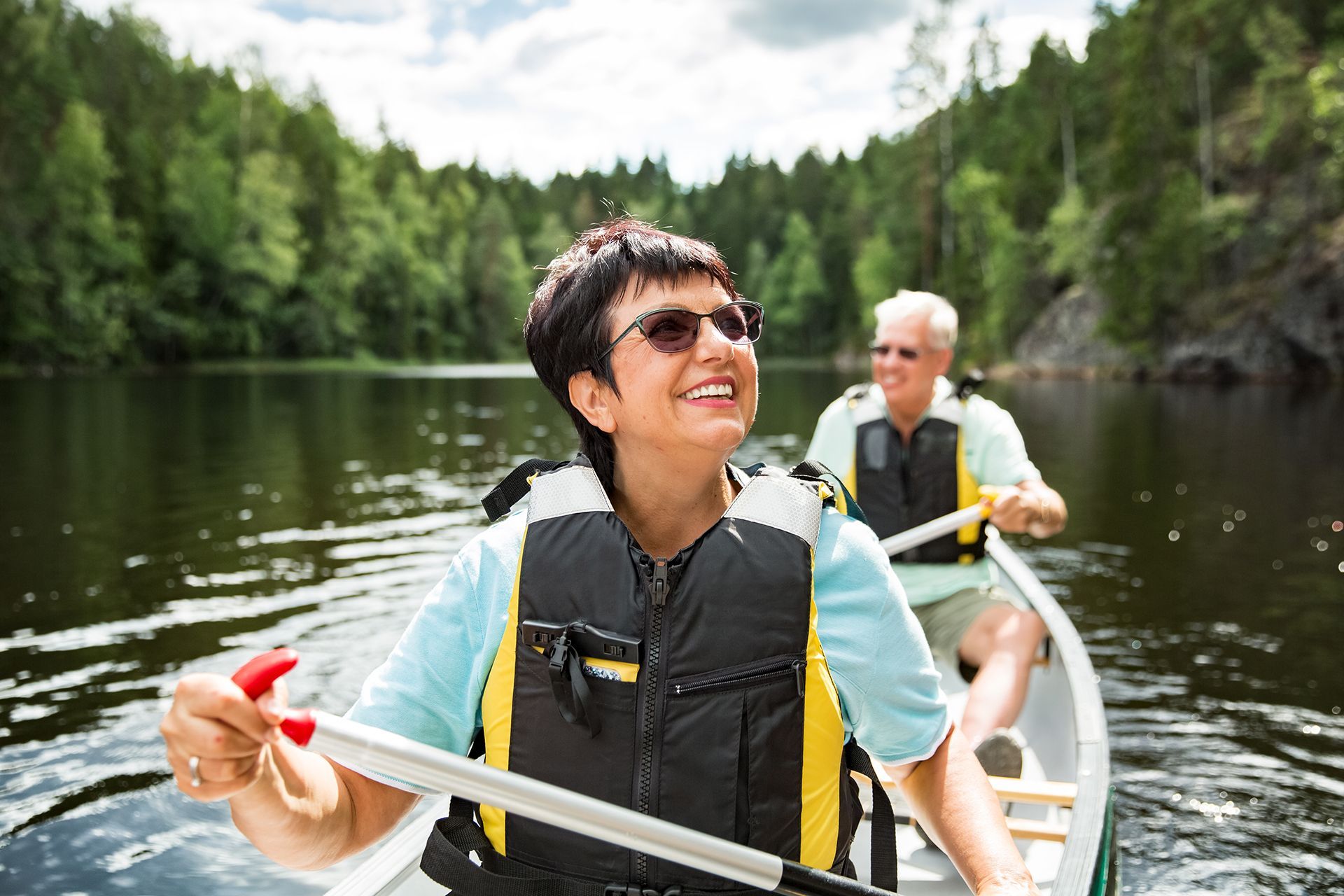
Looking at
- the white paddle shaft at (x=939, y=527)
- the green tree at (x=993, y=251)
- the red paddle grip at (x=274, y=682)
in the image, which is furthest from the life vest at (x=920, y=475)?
the green tree at (x=993, y=251)

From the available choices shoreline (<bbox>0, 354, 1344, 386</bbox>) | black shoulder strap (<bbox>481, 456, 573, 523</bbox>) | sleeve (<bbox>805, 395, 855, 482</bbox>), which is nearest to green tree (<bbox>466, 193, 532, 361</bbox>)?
shoreline (<bbox>0, 354, 1344, 386</bbox>)

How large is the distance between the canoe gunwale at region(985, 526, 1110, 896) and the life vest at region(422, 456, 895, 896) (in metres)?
1.17

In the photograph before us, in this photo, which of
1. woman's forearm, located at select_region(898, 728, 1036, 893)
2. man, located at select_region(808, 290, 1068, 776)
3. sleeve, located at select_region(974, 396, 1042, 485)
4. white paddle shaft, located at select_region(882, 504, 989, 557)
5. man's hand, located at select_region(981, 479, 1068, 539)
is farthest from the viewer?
sleeve, located at select_region(974, 396, 1042, 485)

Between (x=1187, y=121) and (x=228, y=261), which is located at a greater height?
(x=1187, y=121)

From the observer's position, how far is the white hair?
12.8ft

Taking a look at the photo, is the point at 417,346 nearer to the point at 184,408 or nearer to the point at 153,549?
the point at 184,408

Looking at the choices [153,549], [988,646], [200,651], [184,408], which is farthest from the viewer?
[184,408]

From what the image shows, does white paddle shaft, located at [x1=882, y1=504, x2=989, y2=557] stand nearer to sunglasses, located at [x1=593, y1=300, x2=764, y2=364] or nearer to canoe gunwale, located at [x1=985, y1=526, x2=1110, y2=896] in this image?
canoe gunwale, located at [x1=985, y1=526, x2=1110, y2=896]

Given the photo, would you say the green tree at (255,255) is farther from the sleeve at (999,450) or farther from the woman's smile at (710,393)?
the woman's smile at (710,393)

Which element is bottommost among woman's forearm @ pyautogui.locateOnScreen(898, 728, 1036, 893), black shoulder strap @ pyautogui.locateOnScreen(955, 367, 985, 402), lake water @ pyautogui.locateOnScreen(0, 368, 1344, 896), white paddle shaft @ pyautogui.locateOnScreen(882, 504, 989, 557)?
lake water @ pyautogui.locateOnScreen(0, 368, 1344, 896)

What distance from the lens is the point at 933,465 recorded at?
13.2 feet

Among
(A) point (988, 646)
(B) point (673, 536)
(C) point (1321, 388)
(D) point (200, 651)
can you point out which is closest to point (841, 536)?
(B) point (673, 536)

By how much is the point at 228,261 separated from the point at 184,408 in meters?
22.3

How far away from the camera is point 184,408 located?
21.5 metres
